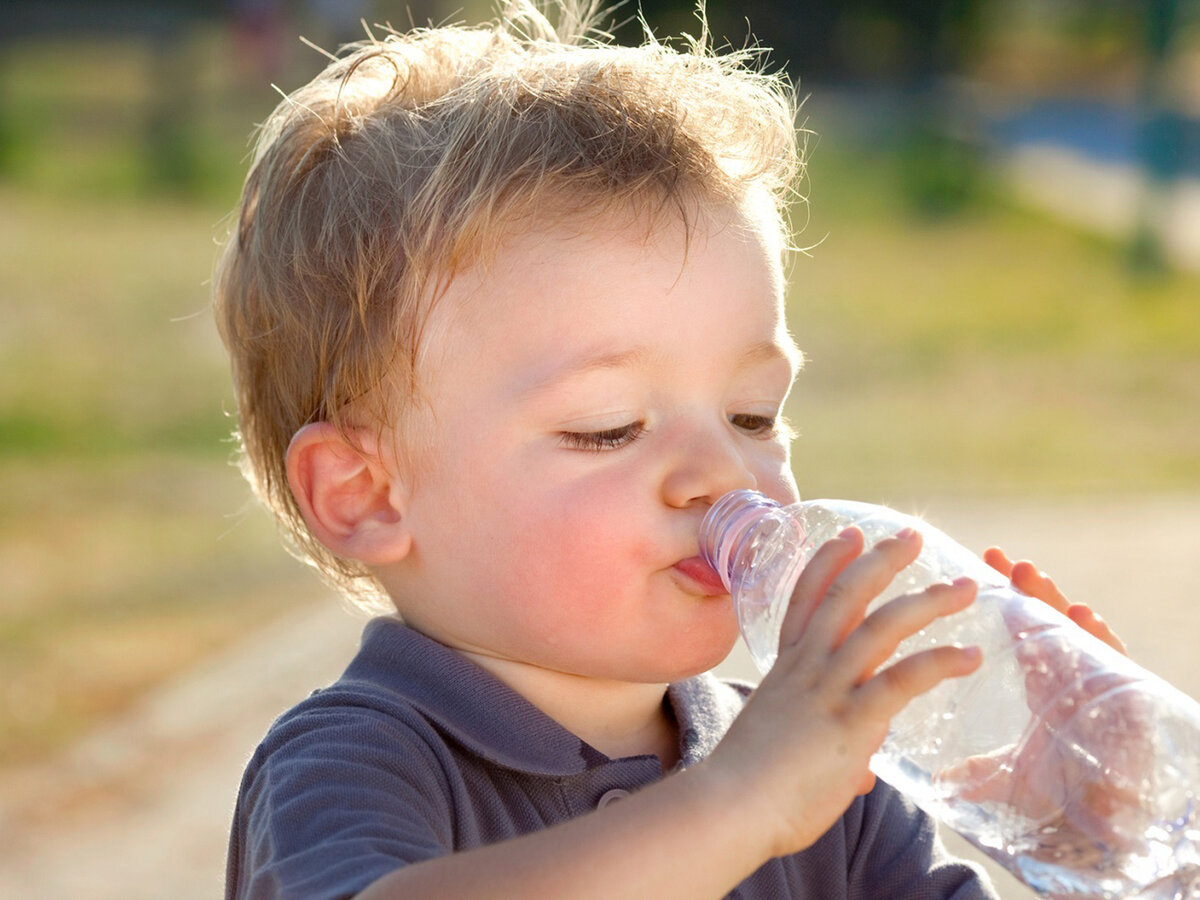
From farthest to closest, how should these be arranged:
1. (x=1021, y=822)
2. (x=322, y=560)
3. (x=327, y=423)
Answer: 1. (x=322, y=560)
2. (x=327, y=423)
3. (x=1021, y=822)

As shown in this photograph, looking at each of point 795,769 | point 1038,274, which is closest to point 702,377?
point 795,769

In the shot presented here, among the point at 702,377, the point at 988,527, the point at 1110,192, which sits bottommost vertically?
the point at 1110,192

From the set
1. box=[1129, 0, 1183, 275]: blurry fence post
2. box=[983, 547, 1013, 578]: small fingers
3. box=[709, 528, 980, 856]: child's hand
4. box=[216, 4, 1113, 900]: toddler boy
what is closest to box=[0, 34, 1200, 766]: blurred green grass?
box=[1129, 0, 1183, 275]: blurry fence post

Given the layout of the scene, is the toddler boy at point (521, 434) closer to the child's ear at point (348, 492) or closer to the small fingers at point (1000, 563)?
the child's ear at point (348, 492)

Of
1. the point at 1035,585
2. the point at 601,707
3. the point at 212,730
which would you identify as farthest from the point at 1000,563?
the point at 212,730

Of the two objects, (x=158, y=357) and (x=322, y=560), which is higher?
(x=322, y=560)

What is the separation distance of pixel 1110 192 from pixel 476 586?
657 inches

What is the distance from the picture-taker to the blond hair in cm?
212

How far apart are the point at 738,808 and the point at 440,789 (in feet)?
1.52

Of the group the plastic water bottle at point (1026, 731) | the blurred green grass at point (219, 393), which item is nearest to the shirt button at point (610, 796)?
the plastic water bottle at point (1026, 731)

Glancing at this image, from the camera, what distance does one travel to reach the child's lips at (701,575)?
2.03 metres

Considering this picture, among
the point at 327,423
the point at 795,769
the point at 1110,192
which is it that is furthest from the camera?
the point at 1110,192

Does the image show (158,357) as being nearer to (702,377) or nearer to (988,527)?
(988,527)

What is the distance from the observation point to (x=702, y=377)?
6.79ft
